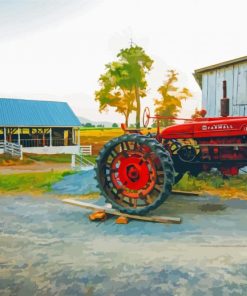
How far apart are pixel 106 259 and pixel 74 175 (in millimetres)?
6038

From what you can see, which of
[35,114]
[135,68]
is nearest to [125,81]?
[135,68]

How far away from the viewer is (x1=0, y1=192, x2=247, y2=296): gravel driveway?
2.80 m

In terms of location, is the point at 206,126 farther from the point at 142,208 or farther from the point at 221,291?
the point at 221,291

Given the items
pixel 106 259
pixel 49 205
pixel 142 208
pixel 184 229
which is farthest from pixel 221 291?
pixel 49 205

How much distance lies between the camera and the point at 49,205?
244 inches

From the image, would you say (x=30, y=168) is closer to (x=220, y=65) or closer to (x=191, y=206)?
(x=220, y=65)

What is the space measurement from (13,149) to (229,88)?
56.7 feet

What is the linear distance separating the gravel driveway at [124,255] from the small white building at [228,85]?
493cm

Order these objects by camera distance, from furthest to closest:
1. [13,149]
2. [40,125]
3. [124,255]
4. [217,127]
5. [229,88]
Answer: [40,125]
[13,149]
[229,88]
[217,127]
[124,255]

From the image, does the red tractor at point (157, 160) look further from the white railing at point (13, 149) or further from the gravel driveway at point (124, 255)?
the white railing at point (13, 149)

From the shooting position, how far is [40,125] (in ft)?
76.8

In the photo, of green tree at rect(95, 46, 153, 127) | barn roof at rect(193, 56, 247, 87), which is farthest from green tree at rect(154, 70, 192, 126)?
barn roof at rect(193, 56, 247, 87)

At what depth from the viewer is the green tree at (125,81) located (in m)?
29.8

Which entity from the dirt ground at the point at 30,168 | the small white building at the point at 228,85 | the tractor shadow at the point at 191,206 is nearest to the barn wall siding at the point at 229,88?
the small white building at the point at 228,85
